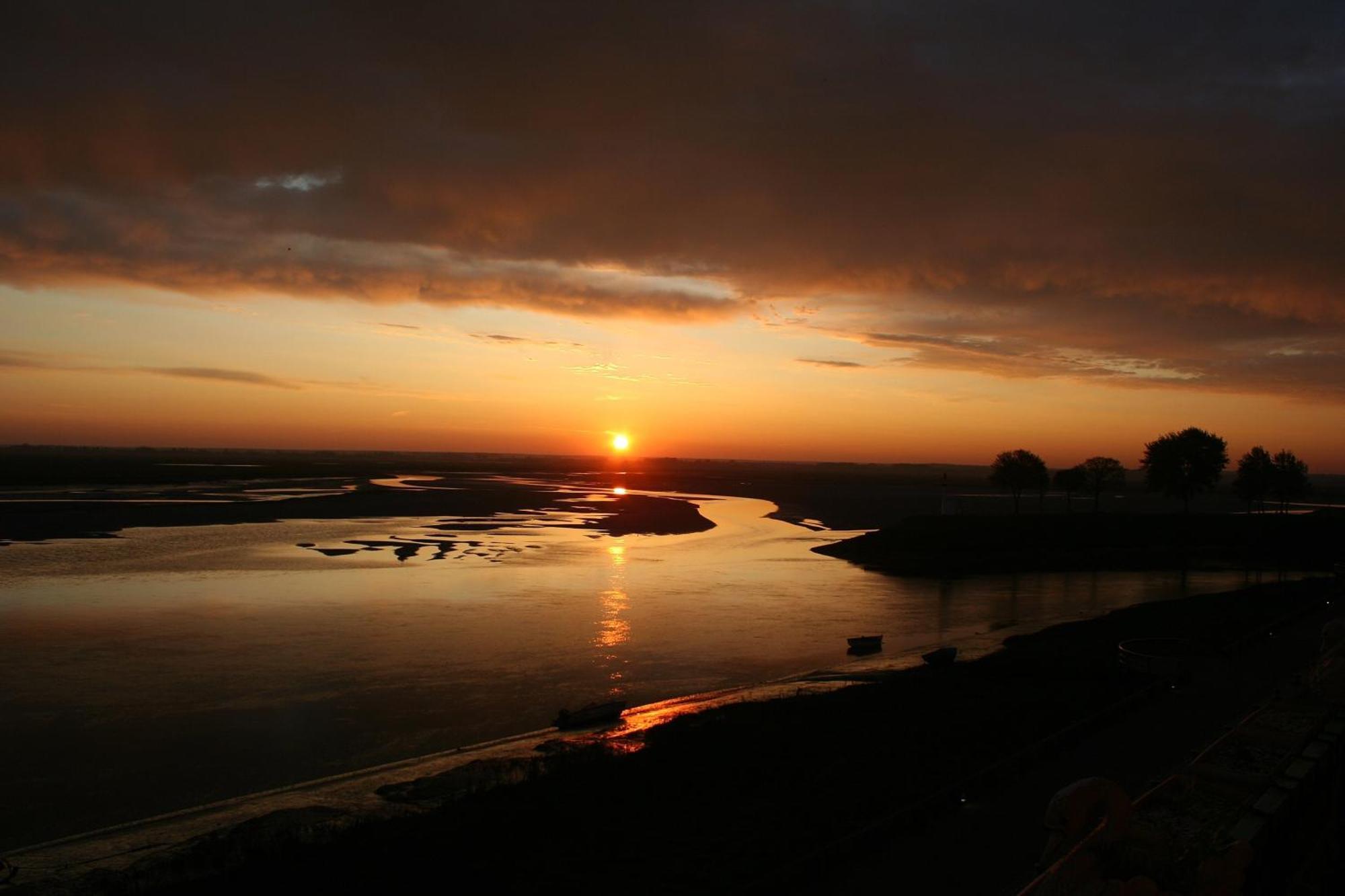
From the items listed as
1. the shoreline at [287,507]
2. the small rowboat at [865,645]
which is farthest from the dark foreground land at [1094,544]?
the small rowboat at [865,645]

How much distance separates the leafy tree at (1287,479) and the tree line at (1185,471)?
0.07 metres

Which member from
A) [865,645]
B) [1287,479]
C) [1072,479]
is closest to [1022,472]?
[1072,479]

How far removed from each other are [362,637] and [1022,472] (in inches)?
3018

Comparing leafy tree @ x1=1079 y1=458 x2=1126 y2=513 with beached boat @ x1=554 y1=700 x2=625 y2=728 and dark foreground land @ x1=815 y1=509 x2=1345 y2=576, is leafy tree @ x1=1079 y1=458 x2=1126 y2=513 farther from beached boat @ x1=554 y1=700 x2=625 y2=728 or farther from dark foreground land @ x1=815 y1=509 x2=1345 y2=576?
beached boat @ x1=554 y1=700 x2=625 y2=728

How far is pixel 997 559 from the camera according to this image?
57469mm

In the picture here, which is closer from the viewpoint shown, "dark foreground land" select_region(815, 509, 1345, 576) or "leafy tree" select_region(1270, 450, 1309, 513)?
"dark foreground land" select_region(815, 509, 1345, 576)

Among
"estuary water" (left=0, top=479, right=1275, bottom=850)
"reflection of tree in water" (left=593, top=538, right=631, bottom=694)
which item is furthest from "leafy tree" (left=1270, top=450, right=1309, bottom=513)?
"reflection of tree in water" (left=593, top=538, right=631, bottom=694)

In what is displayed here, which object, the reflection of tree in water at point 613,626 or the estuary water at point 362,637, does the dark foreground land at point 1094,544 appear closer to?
the estuary water at point 362,637

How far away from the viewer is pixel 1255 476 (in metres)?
85.7

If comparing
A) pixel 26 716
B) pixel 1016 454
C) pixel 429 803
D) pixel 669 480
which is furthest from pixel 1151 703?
pixel 669 480

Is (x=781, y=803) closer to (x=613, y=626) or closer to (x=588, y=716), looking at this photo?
(x=588, y=716)

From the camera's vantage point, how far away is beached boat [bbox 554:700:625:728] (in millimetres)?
20281

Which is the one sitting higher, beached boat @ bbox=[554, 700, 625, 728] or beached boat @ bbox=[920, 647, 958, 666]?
beached boat @ bbox=[920, 647, 958, 666]

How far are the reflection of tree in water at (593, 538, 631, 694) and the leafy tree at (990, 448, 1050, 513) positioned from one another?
56.5 m
